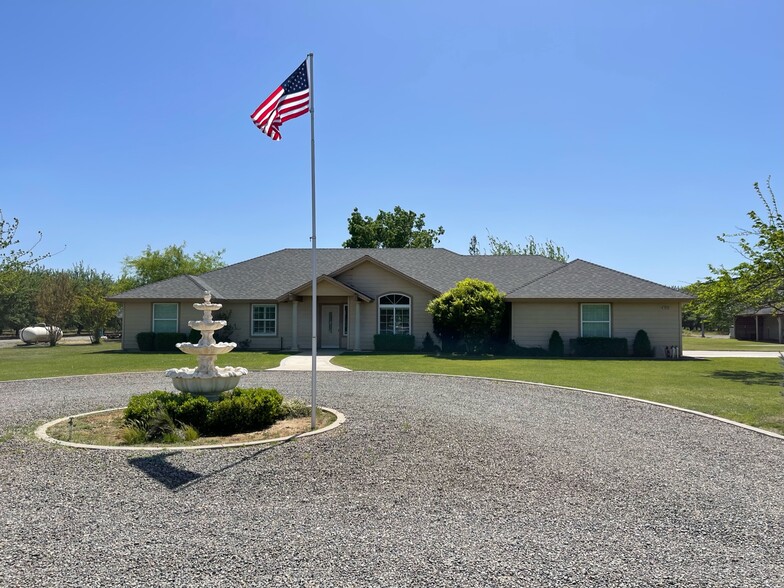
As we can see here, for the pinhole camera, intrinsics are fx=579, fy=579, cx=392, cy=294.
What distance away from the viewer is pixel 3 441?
8047 millimetres

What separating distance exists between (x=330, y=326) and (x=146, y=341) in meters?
8.92

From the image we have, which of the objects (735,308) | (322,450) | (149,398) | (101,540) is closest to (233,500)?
(101,540)

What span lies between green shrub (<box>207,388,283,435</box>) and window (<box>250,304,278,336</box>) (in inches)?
767

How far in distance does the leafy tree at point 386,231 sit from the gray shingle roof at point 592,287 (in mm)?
27959

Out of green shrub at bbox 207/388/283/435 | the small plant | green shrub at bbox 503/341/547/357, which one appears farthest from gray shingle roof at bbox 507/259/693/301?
the small plant

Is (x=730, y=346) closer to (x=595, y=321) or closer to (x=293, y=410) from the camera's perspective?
(x=595, y=321)

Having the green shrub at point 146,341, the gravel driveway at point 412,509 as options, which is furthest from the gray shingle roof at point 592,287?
the green shrub at point 146,341

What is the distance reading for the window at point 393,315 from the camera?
27.7 m

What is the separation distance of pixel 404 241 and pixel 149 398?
47.5 m

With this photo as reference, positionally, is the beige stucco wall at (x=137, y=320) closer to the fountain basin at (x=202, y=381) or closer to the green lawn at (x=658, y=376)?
the green lawn at (x=658, y=376)

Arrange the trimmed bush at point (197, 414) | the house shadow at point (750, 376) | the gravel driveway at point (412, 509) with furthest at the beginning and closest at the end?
the house shadow at point (750, 376)
the trimmed bush at point (197, 414)
the gravel driveway at point (412, 509)

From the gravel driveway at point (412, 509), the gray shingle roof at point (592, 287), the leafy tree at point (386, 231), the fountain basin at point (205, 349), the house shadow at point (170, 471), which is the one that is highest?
the leafy tree at point (386, 231)

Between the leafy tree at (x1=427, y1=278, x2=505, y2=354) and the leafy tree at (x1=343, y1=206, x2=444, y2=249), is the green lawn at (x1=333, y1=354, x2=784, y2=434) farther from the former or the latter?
the leafy tree at (x1=343, y1=206, x2=444, y2=249)

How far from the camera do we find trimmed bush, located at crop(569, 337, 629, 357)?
1011 inches
